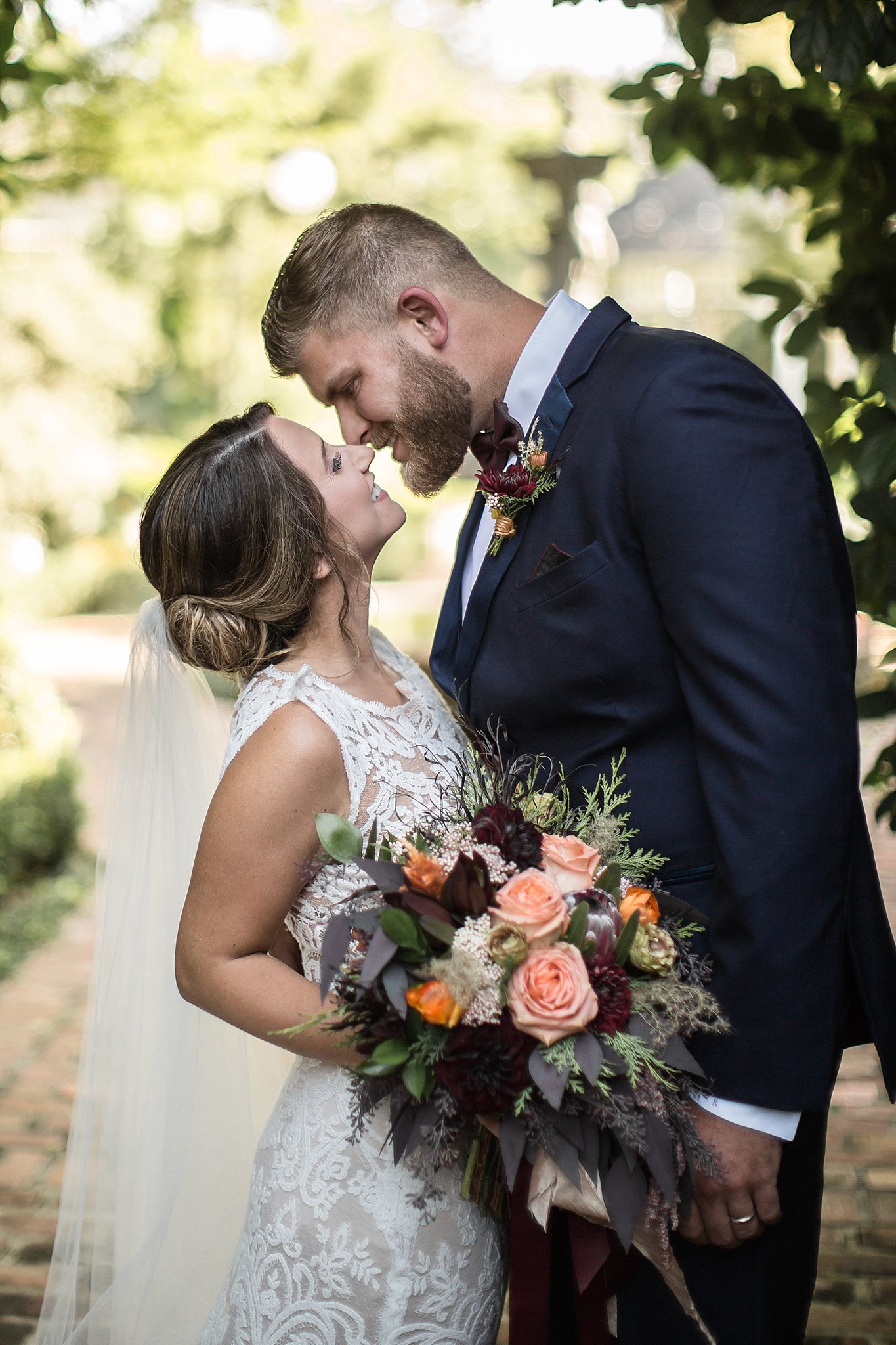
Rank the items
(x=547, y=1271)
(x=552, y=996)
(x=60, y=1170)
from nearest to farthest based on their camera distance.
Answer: (x=552, y=996)
(x=547, y=1271)
(x=60, y=1170)

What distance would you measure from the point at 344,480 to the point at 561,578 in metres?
0.66

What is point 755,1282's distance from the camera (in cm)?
197

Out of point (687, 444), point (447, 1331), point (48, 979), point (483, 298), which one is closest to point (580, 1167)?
point (447, 1331)

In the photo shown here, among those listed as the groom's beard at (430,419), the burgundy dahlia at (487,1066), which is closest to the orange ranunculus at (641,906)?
the burgundy dahlia at (487,1066)

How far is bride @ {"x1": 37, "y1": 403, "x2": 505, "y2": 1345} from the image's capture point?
7.00 ft

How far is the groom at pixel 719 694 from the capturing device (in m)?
1.82

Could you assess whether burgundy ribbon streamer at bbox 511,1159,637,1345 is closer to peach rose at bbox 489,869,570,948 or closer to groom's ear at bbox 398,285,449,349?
peach rose at bbox 489,869,570,948

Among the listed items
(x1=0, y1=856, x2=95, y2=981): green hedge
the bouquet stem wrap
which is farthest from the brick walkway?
the bouquet stem wrap

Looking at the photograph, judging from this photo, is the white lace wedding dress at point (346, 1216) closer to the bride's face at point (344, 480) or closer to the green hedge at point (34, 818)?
Answer: the bride's face at point (344, 480)

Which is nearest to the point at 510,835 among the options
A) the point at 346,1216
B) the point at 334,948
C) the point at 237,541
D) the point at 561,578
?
the point at 334,948

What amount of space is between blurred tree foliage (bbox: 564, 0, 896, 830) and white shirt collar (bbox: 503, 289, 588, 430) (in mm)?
814

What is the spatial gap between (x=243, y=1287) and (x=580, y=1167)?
0.88 metres

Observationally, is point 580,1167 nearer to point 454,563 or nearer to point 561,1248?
point 561,1248

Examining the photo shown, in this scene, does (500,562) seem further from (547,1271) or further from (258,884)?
(547,1271)
